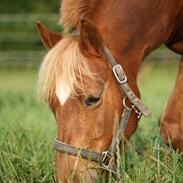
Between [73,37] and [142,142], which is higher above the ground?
[73,37]

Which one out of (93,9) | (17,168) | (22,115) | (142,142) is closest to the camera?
(93,9)

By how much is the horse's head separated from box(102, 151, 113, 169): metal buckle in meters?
0.03

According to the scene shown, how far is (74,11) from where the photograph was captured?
11.8 feet

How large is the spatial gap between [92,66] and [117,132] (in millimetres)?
375

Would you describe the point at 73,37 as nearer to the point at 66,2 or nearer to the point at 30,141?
the point at 66,2

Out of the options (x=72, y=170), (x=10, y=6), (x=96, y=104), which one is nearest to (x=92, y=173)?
(x=72, y=170)

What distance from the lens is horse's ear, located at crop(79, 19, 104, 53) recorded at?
3369 millimetres

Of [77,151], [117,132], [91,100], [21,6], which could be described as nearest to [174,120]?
[117,132]

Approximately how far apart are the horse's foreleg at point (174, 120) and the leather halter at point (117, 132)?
0.49m

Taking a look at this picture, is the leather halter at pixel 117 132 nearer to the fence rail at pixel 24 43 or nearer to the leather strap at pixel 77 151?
the leather strap at pixel 77 151

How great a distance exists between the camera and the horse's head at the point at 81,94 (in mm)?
3365

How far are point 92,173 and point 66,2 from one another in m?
0.96

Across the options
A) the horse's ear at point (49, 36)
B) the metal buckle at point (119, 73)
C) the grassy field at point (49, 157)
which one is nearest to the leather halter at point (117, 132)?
the metal buckle at point (119, 73)

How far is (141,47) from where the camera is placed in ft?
11.9
